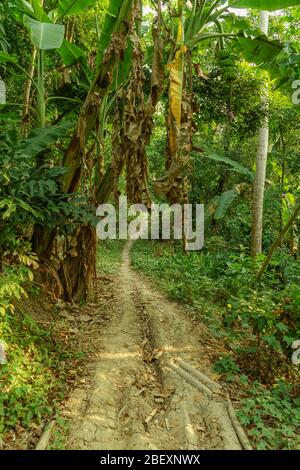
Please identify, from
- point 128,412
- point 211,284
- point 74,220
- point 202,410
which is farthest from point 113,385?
point 211,284

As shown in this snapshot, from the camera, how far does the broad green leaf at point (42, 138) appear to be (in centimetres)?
443

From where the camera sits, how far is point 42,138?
15.2ft

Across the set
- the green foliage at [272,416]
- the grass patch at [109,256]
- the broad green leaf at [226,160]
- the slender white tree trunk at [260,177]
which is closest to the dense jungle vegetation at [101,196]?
the green foliage at [272,416]

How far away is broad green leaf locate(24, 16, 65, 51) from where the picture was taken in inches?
167

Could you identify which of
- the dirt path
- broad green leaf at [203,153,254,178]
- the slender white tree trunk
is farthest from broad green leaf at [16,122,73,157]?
the slender white tree trunk

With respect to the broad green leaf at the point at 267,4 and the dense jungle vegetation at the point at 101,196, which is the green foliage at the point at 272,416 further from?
the broad green leaf at the point at 267,4

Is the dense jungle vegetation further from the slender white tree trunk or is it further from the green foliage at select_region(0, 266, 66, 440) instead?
the slender white tree trunk

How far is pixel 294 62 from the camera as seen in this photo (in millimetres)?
4418

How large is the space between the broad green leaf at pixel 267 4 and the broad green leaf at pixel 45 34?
252cm

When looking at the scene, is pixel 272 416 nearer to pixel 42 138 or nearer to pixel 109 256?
pixel 42 138

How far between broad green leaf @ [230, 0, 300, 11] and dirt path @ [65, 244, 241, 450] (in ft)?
14.5

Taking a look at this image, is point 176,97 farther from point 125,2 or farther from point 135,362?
point 135,362

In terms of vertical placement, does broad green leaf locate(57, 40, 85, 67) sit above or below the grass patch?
above

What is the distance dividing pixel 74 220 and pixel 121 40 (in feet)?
6.96
